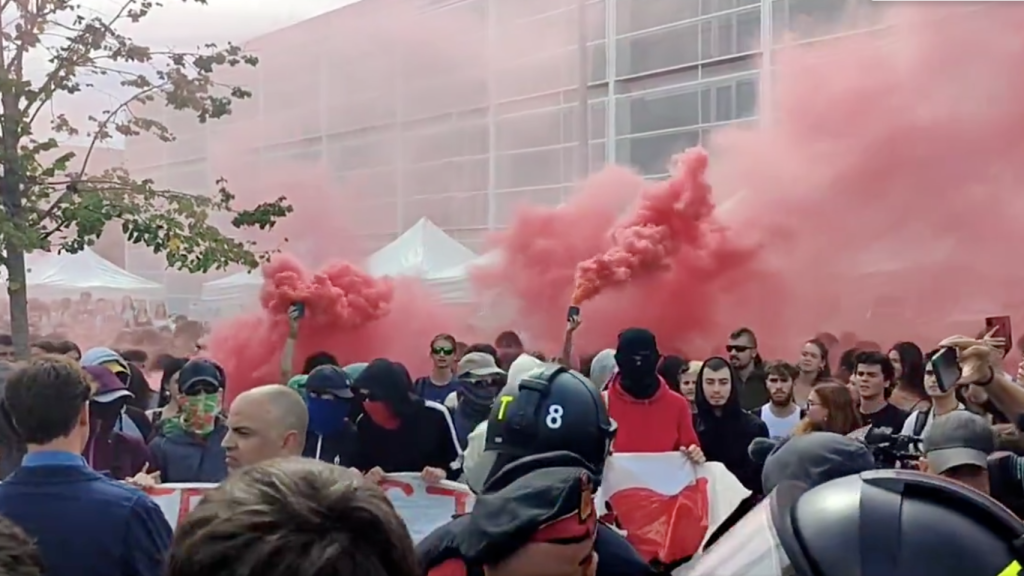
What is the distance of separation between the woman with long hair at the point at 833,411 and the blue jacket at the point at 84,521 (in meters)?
3.40

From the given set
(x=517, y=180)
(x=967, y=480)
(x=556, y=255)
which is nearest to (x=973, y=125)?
(x=556, y=255)

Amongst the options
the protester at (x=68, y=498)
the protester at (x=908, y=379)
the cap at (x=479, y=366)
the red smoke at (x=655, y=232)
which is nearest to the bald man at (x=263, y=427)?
the protester at (x=68, y=498)

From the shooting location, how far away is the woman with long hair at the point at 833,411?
5.56 m

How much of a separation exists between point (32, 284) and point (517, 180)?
30.1 feet

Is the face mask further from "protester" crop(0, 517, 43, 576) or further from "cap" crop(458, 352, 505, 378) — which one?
"protester" crop(0, 517, 43, 576)

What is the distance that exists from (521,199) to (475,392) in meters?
16.1

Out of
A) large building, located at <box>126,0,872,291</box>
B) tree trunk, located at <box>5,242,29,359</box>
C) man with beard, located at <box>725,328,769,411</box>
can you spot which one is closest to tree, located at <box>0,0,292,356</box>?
tree trunk, located at <box>5,242,29,359</box>

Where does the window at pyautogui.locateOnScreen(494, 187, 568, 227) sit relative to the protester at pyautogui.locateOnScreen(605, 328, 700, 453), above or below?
above

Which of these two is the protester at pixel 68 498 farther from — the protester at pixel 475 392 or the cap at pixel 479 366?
the cap at pixel 479 366

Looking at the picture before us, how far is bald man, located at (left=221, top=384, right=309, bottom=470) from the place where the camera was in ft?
12.1

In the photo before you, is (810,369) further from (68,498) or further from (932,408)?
(68,498)

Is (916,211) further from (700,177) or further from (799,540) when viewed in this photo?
(799,540)

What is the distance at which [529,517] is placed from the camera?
223cm

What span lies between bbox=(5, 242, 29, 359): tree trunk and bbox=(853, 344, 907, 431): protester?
568 cm
